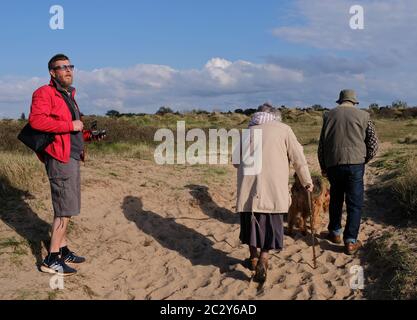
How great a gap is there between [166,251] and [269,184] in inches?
92.4

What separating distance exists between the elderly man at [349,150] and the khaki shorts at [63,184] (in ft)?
10.8

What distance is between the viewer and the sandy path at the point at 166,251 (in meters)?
5.97

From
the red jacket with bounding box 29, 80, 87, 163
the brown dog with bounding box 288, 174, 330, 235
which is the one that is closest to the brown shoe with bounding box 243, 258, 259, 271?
the brown dog with bounding box 288, 174, 330, 235

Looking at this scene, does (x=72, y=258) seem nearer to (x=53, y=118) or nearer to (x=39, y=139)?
(x=39, y=139)

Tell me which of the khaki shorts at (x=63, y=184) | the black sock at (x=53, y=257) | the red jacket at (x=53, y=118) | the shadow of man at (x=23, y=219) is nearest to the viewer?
the red jacket at (x=53, y=118)

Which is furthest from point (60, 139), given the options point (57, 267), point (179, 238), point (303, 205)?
point (303, 205)

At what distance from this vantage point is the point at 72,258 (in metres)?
6.60

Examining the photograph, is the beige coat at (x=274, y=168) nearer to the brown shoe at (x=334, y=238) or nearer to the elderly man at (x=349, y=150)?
the elderly man at (x=349, y=150)

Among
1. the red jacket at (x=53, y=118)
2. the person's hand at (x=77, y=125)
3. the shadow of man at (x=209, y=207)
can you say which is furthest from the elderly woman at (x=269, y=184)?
the shadow of man at (x=209, y=207)

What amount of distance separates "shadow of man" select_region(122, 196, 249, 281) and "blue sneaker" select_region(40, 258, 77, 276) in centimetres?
170

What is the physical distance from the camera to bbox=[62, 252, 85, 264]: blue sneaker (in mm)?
6539

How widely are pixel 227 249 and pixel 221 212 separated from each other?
5.24 ft
